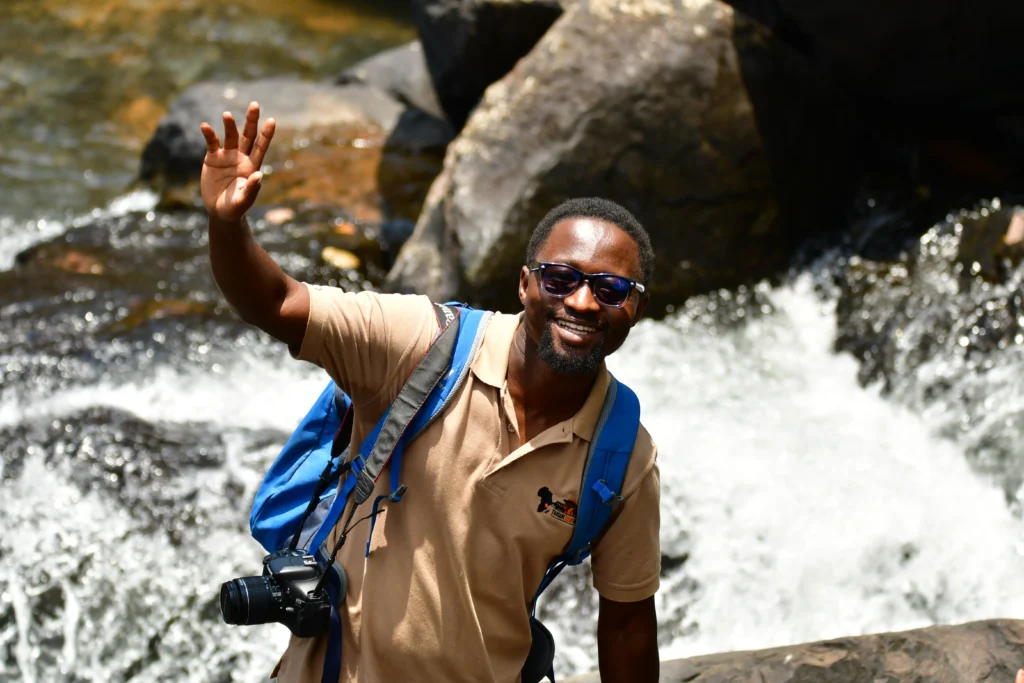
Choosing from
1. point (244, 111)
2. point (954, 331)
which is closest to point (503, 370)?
point (954, 331)

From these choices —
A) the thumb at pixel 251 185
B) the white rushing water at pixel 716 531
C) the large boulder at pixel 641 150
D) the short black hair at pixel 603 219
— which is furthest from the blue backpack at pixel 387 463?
the large boulder at pixel 641 150

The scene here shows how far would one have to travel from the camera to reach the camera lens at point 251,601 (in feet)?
7.71

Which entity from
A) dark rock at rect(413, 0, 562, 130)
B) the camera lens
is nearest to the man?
the camera lens

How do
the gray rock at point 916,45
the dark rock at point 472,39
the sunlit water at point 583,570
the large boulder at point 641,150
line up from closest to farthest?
the sunlit water at point 583,570, the large boulder at point 641,150, the gray rock at point 916,45, the dark rock at point 472,39

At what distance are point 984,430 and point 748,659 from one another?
2.74 meters

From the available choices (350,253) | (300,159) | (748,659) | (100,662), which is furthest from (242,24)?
(748,659)

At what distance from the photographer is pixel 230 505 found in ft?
16.0

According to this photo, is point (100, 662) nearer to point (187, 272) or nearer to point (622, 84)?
point (187, 272)

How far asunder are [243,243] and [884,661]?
208 centimetres

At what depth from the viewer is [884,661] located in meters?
3.18

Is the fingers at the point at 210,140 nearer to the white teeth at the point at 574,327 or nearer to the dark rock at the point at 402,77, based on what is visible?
the white teeth at the point at 574,327

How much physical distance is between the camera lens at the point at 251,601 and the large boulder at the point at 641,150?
3916 millimetres

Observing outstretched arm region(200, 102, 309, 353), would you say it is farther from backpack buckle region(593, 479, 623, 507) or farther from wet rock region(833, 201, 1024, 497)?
wet rock region(833, 201, 1024, 497)

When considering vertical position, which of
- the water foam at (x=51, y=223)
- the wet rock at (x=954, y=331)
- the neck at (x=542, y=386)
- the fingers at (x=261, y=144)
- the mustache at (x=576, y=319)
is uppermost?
the fingers at (x=261, y=144)
